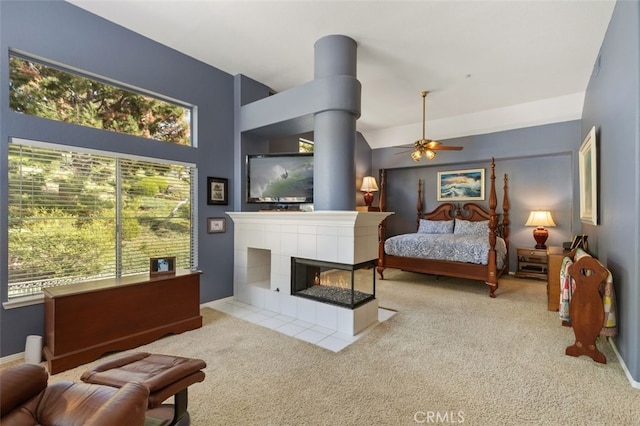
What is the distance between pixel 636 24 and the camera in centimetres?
205

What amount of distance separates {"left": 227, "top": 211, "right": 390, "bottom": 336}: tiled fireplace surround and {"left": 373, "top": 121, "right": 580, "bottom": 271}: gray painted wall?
3.62 meters

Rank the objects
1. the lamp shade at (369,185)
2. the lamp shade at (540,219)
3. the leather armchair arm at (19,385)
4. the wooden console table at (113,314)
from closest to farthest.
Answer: the leather armchair arm at (19,385), the wooden console table at (113,314), the lamp shade at (540,219), the lamp shade at (369,185)

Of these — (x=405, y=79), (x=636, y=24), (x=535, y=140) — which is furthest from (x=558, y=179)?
(x=636, y=24)

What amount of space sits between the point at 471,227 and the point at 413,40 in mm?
4034

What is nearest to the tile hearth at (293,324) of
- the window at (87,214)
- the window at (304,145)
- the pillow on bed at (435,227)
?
the window at (87,214)

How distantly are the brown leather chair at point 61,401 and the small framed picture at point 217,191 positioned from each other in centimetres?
278

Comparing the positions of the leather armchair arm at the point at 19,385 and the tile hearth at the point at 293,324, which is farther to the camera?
the tile hearth at the point at 293,324

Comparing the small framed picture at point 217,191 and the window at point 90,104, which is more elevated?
the window at point 90,104

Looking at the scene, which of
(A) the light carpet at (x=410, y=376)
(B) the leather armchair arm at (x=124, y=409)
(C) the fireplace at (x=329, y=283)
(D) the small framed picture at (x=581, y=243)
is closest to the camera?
(B) the leather armchair arm at (x=124, y=409)

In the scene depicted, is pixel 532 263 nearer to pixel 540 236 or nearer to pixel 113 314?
pixel 540 236

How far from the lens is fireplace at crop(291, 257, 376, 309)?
314 cm

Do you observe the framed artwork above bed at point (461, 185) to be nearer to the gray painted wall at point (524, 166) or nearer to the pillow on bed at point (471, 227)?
the gray painted wall at point (524, 166)

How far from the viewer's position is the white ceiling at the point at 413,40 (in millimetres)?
2750

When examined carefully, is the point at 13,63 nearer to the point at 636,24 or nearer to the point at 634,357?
the point at 636,24
